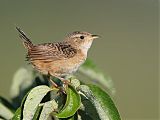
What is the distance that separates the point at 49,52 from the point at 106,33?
1924 centimetres

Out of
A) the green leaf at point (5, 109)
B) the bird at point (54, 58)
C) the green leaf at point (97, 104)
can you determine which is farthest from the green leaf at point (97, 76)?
the green leaf at point (97, 104)

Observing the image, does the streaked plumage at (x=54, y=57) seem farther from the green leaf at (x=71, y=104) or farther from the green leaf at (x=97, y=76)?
the green leaf at (x=71, y=104)

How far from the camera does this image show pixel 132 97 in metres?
16.0

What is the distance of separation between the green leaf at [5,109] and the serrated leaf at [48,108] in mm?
548

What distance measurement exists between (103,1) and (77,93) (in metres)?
28.0

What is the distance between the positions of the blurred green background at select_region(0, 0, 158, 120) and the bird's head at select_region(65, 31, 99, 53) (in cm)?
720

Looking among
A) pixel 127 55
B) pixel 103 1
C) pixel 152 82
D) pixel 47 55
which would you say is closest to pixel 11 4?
pixel 103 1

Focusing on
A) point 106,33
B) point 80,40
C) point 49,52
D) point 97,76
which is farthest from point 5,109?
point 106,33

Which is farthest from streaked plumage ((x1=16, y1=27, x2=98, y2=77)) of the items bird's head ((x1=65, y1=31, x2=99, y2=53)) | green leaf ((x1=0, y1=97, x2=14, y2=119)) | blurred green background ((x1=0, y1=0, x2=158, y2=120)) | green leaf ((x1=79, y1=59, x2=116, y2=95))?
blurred green background ((x1=0, y1=0, x2=158, y2=120))

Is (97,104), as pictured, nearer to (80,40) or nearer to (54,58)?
(54,58)

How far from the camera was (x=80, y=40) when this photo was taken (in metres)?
5.74

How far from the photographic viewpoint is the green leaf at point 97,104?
10.7ft

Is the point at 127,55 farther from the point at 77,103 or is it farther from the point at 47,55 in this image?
the point at 77,103

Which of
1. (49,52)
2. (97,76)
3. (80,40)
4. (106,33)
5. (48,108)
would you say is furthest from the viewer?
(106,33)
